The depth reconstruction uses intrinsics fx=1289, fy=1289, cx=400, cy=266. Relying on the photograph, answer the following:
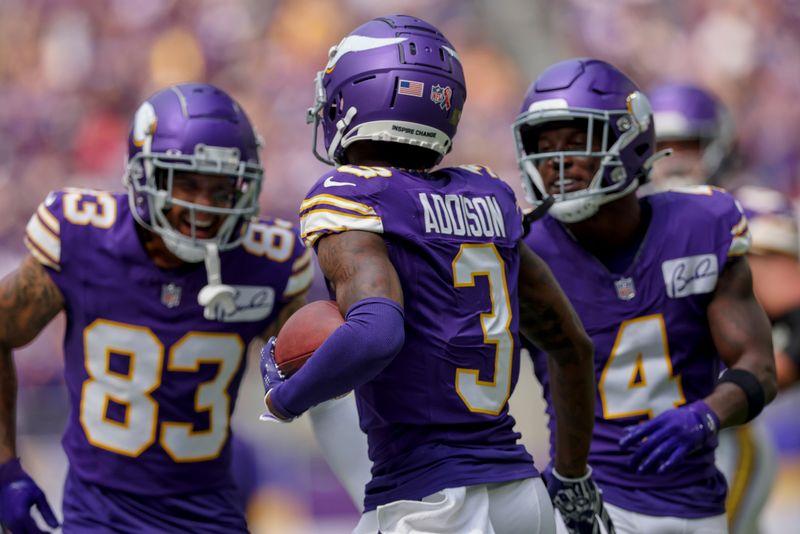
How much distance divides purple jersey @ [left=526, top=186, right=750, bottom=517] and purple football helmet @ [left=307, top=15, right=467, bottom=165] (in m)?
1.00

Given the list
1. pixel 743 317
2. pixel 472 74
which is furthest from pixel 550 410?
pixel 472 74

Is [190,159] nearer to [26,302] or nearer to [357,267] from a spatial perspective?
[26,302]

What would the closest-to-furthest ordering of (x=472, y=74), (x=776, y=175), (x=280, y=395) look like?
(x=280, y=395), (x=776, y=175), (x=472, y=74)

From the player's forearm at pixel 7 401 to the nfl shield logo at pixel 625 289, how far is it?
1.71 metres

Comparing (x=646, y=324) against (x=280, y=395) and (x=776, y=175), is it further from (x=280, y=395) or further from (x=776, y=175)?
(x=776, y=175)

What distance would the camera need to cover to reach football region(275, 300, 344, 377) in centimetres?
237

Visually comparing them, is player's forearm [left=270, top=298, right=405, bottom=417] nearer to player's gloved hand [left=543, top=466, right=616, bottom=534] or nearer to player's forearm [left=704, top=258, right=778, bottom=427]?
player's gloved hand [left=543, top=466, right=616, bottom=534]

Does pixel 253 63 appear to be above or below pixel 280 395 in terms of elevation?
below

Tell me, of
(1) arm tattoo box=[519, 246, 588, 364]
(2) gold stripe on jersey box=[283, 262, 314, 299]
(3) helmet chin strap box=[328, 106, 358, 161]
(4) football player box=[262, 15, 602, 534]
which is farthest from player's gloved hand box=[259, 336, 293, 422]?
(2) gold stripe on jersey box=[283, 262, 314, 299]

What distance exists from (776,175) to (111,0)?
16.6 ft

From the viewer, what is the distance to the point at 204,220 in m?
3.61

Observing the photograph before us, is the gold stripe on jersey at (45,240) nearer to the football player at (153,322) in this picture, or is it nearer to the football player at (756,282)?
the football player at (153,322)

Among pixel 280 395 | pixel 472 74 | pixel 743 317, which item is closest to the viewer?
pixel 280 395

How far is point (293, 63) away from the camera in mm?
9430
